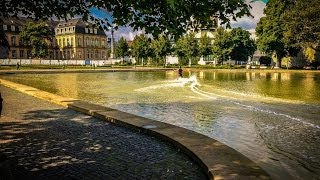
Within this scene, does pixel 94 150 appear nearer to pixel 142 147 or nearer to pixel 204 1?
pixel 142 147

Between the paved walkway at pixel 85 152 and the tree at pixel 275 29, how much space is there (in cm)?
5771

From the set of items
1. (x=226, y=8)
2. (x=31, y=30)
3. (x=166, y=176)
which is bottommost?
(x=166, y=176)

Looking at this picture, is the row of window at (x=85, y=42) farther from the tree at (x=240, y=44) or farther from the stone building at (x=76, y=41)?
the tree at (x=240, y=44)

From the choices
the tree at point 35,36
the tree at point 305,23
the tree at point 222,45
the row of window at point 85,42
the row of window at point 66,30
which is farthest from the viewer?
the row of window at point 85,42

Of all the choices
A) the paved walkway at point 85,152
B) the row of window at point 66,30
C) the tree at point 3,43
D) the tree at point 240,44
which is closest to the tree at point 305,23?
the tree at point 240,44

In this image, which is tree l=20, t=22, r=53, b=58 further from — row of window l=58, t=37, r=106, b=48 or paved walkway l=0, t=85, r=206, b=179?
paved walkway l=0, t=85, r=206, b=179

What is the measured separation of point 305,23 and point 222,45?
34.5 metres

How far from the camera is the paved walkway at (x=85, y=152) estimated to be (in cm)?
689

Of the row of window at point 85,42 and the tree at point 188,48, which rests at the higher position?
the row of window at point 85,42

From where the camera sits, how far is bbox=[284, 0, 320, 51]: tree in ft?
164

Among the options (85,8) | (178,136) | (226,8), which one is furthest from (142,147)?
(226,8)

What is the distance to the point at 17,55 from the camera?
4321 inches

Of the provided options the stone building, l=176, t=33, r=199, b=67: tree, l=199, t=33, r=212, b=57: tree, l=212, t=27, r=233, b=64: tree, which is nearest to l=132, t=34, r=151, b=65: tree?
l=176, t=33, r=199, b=67: tree

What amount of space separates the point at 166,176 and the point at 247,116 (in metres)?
9.38
